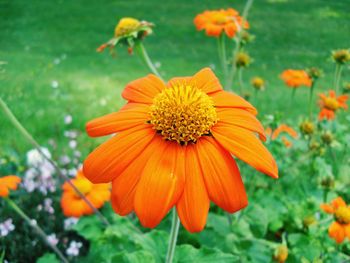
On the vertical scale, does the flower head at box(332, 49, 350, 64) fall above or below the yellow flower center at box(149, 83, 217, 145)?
below

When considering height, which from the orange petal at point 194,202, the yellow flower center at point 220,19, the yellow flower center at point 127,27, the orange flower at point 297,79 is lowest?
the orange flower at point 297,79

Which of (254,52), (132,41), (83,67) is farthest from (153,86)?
(254,52)

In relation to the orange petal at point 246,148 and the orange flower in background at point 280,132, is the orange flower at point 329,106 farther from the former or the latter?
the orange petal at point 246,148

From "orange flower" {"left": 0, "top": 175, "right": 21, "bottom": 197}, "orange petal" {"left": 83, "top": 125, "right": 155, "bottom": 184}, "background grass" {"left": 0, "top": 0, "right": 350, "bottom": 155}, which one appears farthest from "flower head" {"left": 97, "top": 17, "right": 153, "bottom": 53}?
"background grass" {"left": 0, "top": 0, "right": 350, "bottom": 155}

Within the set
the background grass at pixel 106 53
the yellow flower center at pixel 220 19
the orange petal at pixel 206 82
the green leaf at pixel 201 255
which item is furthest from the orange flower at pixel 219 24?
the background grass at pixel 106 53

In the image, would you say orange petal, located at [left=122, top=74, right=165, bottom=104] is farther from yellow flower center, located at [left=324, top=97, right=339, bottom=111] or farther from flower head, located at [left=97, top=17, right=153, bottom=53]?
yellow flower center, located at [left=324, top=97, right=339, bottom=111]
